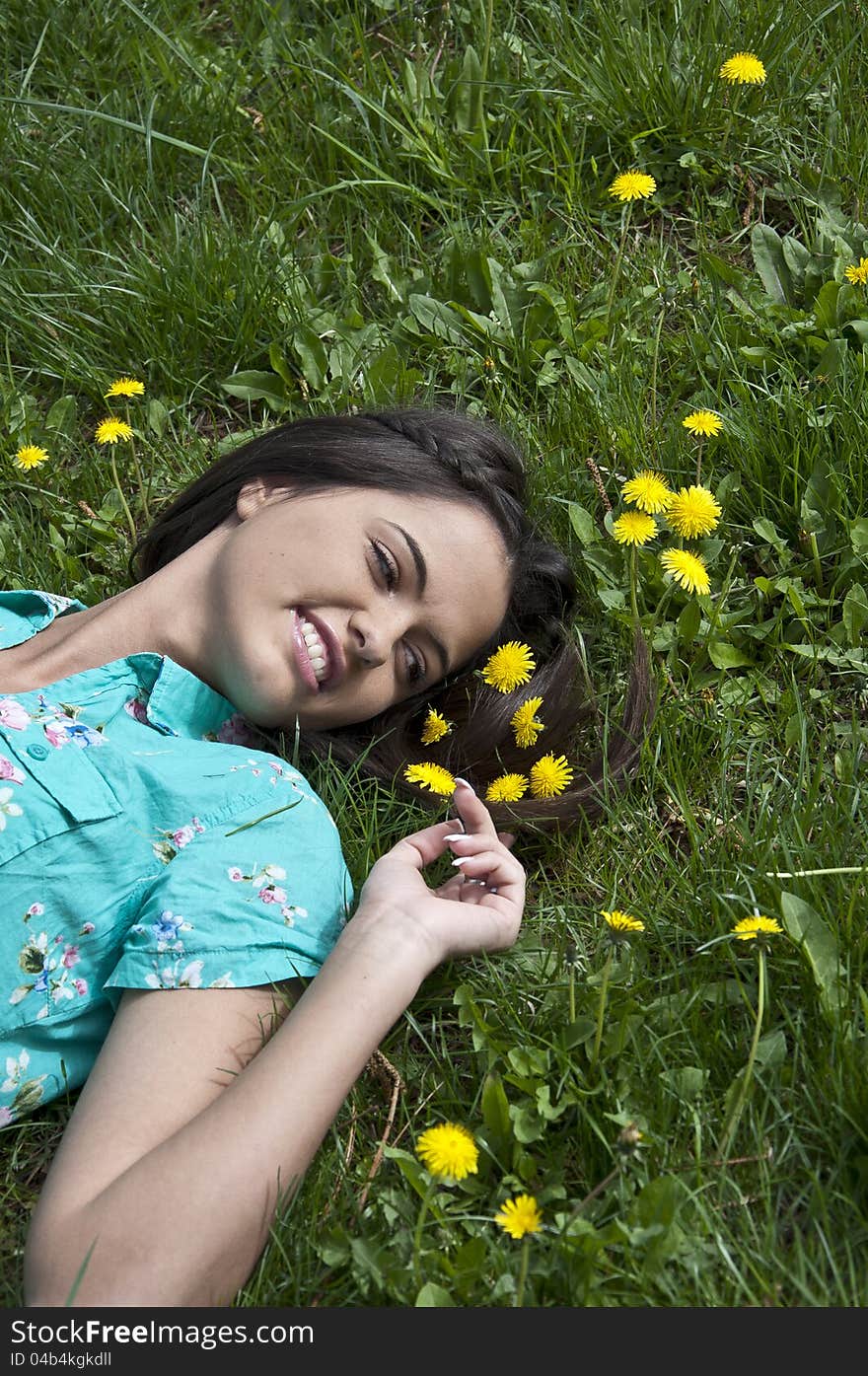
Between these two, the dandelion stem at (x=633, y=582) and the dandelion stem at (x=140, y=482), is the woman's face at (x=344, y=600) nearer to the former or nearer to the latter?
the dandelion stem at (x=633, y=582)

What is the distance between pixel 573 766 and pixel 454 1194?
0.85m

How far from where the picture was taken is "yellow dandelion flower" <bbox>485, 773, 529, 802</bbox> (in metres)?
2.22

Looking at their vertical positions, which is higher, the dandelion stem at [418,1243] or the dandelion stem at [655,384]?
the dandelion stem at [655,384]

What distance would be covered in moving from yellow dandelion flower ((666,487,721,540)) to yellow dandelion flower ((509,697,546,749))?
40cm

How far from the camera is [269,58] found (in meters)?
3.43

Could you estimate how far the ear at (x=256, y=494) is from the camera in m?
2.35

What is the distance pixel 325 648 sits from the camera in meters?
2.14

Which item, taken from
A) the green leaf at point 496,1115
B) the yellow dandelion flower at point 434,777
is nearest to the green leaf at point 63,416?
the yellow dandelion flower at point 434,777

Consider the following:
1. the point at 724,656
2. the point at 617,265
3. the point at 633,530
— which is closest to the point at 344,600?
the point at 633,530

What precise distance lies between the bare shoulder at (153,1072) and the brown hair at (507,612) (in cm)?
57

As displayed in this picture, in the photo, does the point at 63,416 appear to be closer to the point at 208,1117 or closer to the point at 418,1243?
the point at 208,1117

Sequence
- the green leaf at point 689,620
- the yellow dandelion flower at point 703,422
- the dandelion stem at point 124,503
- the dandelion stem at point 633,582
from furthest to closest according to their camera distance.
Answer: the dandelion stem at point 124,503 < the yellow dandelion flower at point 703,422 < the green leaf at point 689,620 < the dandelion stem at point 633,582

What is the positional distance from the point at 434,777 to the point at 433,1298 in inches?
31.3

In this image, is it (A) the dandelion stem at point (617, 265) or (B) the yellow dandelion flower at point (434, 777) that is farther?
(A) the dandelion stem at point (617, 265)
